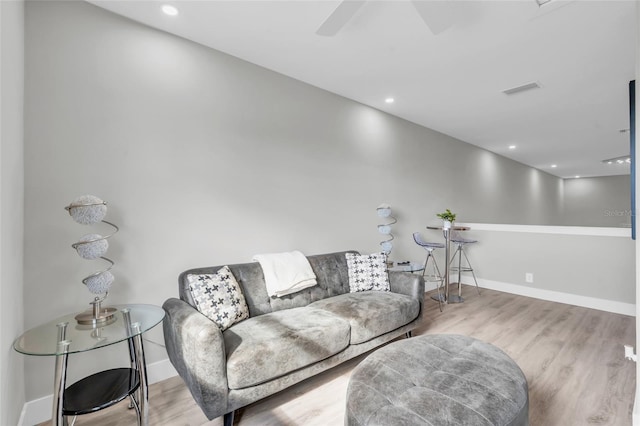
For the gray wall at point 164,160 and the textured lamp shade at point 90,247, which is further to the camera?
the gray wall at point 164,160

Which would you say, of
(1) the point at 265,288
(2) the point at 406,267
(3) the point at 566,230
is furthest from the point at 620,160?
(1) the point at 265,288

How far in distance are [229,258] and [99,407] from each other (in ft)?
4.63

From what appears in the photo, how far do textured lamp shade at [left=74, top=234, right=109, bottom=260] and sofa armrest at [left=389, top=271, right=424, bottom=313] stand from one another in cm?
249

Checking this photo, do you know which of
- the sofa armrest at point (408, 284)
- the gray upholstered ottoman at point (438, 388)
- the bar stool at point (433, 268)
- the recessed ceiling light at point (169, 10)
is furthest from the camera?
the bar stool at point (433, 268)

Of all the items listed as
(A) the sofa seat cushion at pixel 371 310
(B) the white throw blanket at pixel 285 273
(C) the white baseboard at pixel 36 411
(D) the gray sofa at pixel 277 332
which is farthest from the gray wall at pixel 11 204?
(A) the sofa seat cushion at pixel 371 310

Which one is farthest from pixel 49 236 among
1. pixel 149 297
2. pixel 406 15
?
pixel 406 15

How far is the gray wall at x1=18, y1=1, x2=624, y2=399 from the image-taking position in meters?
1.95

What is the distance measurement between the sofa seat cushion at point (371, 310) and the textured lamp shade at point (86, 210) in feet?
5.67

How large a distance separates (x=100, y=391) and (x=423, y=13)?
2.74 meters

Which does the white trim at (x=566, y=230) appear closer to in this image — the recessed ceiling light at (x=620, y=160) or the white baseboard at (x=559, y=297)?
the white baseboard at (x=559, y=297)

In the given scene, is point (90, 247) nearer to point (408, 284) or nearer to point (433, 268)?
point (408, 284)

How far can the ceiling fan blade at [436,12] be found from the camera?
5.39 ft

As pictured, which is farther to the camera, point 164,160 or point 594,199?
point 594,199

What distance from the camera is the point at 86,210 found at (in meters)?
1.76
